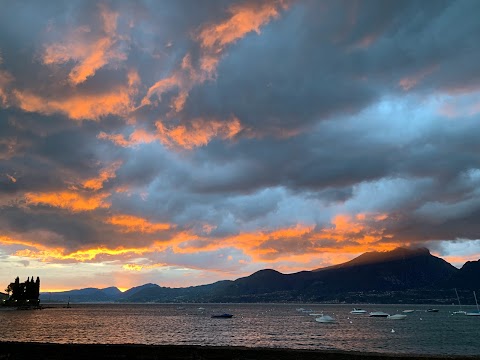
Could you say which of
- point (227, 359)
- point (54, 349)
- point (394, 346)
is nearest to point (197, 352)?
point (227, 359)

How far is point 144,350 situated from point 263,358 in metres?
15.1

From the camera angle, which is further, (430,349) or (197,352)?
(430,349)

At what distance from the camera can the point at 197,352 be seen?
45938mm

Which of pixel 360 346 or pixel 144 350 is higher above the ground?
pixel 144 350

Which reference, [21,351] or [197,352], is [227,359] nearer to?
[197,352]

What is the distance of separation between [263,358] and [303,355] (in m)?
5.46

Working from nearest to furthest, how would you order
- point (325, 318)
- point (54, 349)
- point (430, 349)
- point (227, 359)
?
1. point (227, 359)
2. point (54, 349)
3. point (430, 349)
4. point (325, 318)

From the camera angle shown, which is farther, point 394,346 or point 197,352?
point 394,346

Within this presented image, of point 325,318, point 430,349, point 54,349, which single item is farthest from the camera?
point 325,318

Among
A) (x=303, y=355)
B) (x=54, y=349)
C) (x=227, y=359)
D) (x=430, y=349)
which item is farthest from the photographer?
(x=430, y=349)

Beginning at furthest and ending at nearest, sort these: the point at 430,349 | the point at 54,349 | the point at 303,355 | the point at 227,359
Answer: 1. the point at 430,349
2. the point at 54,349
3. the point at 303,355
4. the point at 227,359

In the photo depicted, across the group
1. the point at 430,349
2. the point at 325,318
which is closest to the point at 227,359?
the point at 430,349

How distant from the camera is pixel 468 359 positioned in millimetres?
46000

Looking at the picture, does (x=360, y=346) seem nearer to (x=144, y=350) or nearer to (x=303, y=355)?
(x=303, y=355)
